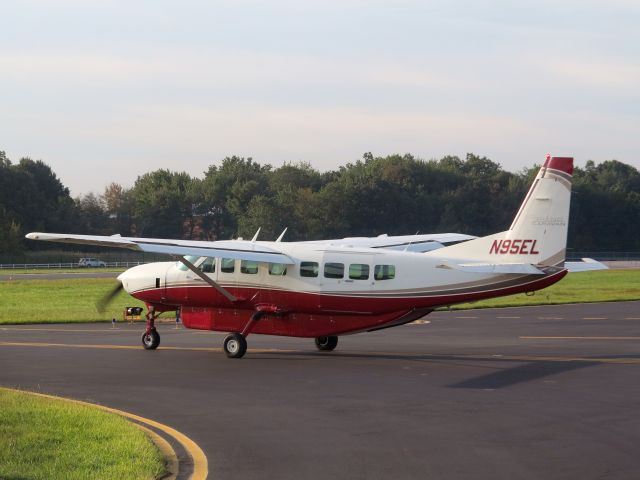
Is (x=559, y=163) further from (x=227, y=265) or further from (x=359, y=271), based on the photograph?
(x=227, y=265)

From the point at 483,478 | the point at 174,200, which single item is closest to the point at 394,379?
the point at 483,478

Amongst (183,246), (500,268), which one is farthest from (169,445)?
(500,268)

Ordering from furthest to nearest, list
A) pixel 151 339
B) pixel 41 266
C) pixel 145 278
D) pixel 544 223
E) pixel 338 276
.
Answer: pixel 41 266, pixel 145 278, pixel 151 339, pixel 338 276, pixel 544 223

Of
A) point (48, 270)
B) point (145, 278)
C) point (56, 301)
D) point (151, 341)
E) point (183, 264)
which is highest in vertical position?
point (183, 264)

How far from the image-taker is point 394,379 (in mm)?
19219

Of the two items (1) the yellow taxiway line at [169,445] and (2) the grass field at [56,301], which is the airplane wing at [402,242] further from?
(1) the yellow taxiway line at [169,445]

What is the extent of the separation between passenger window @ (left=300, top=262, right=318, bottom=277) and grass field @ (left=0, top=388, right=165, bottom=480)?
852 cm

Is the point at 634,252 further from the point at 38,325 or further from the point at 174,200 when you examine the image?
the point at 38,325

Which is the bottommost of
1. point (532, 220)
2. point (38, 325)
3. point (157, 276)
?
point (38, 325)

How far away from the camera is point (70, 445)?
1220 centimetres

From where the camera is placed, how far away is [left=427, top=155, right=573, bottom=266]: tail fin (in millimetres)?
21531

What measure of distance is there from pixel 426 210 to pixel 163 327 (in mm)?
86862

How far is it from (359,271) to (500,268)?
3.30 meters

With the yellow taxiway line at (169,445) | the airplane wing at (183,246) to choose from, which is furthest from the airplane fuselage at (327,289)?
the yellow taxiway line at (169,445)
